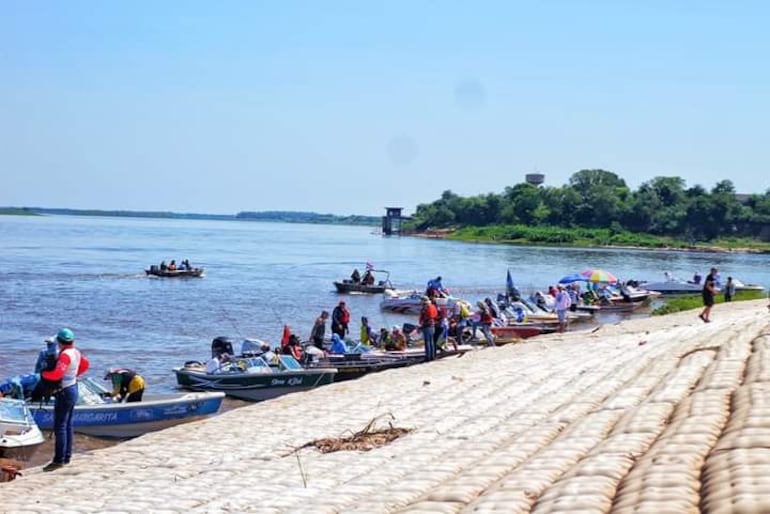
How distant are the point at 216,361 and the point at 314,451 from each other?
12.4m

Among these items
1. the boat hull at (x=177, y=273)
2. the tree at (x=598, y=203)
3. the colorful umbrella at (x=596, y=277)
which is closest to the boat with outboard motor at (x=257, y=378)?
the colorful umbrella at (x=596, y=277)

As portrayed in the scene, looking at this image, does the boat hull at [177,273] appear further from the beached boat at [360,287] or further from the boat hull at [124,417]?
the boat hull at [124,417]

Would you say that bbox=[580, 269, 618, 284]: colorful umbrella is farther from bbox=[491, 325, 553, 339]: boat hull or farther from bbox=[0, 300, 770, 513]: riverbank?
bbox=[0, 300, 770, 513]: riverbank

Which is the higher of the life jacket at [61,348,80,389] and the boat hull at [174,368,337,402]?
the life jacket at [61,348,80,389]

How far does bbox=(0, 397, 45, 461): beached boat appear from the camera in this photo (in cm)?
1592

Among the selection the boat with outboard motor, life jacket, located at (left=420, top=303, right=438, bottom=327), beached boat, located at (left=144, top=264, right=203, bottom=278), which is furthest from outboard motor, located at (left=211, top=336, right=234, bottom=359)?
beached boat, located at (left=144, top=264, right=203, bottom=278)

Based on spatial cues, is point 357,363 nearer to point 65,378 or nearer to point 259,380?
point 259,380

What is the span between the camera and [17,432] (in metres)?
16.3

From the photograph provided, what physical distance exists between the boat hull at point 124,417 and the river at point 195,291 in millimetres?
5792

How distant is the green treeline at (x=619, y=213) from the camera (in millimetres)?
149250

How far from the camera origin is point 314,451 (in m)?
11.9

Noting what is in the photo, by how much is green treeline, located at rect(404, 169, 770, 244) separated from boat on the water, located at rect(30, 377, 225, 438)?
421ft

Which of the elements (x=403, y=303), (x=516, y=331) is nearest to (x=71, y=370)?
(x=516, y=331)

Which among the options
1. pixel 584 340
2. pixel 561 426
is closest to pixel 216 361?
pixel 584 340
